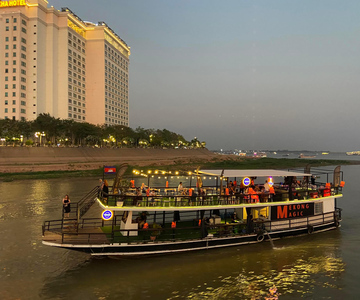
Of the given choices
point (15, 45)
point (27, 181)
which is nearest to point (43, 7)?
point (15, 45)

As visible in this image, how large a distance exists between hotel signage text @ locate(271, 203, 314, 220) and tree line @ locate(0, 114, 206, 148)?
6957 cm

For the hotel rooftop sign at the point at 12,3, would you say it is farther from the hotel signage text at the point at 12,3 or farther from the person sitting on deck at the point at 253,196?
the person sitting on deck at the point at 253,196

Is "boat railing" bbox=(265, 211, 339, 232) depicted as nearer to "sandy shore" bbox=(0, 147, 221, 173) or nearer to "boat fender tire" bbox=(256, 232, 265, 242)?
"boat fender tire" bbox=(256, 232, 265, 242)

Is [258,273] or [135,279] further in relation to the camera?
[258,273]

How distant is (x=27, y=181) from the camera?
49.8m

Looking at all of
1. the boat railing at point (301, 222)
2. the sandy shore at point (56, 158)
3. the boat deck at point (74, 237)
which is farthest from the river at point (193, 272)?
the sandy shore at point (56, 158)

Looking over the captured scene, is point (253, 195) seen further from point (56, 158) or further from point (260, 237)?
point (56, 158)

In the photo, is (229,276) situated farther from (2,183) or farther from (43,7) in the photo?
(43,7)

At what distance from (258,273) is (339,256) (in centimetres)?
557

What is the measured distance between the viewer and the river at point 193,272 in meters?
12.5

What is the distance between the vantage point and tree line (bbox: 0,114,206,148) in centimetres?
7404

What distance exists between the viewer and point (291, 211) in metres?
19.0

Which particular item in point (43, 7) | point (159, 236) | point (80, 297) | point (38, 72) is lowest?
point (80, 297)

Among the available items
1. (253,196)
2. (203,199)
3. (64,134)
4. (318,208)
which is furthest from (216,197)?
(64,134)
